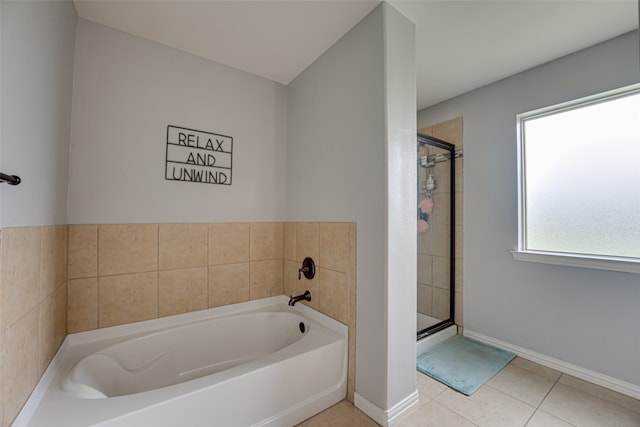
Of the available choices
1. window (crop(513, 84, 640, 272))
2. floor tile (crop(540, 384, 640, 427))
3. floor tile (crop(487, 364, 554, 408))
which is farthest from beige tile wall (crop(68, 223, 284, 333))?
window (crop(513, 84, 640, 272))

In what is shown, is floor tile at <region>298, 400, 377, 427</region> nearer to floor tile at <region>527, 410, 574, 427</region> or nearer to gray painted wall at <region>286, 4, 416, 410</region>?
gray painted wall at <region>286, 4, 416, 410</region>

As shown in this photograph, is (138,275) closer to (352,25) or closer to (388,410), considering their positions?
(388,410)

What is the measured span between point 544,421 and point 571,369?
691 mm

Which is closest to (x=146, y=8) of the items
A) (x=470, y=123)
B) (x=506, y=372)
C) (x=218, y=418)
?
(x=218, y=418)

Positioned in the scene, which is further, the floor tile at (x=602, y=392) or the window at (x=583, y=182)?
the window at (x=583, y=182)

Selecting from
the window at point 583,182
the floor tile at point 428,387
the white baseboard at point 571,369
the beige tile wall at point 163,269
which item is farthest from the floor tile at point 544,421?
the beige tile wall at point 163,269

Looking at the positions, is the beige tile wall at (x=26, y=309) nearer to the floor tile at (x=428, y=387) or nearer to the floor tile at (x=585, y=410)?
the floor tile at (x=428, y=387)

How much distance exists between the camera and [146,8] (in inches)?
59.8

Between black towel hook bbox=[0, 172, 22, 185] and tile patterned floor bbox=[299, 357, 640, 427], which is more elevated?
black towel hook bbox=[0, 172, 22, 185]

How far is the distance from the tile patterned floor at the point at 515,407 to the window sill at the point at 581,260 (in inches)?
32.0

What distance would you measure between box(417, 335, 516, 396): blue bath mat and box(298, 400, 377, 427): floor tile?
68cm

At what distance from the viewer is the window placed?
1.72m

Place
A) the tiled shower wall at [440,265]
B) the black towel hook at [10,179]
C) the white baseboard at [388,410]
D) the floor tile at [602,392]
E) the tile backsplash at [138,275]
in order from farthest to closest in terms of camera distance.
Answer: the tiled shower wall at [440,265], the floor tile at [602,392], the white baseboard at [388,410], the tile backsplash at [138,275], the black towel hook at [10,179]

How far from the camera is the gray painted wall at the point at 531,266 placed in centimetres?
171
